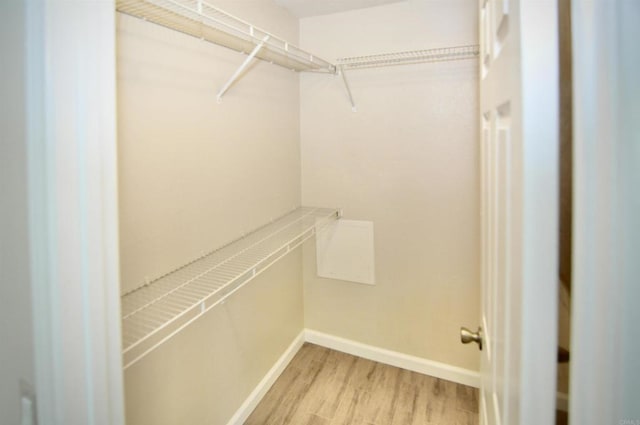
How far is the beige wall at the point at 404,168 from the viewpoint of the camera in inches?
76.5

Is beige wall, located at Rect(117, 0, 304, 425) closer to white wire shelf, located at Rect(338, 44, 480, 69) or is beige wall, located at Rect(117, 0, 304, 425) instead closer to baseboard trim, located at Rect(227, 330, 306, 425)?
baseboard trim, located at Rect(227, 330, 306, 425)

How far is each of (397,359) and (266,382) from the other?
890 millimetres

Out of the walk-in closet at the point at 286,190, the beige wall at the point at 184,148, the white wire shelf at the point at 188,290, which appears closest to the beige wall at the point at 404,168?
the walk-in closet at the point at 286,190

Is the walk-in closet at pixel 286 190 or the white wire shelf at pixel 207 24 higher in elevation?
the white wire shelf at pixel 207 24

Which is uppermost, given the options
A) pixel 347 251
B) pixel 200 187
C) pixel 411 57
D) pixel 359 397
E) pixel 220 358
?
pixel 411 57

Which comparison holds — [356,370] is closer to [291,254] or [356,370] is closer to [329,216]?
[291,254]

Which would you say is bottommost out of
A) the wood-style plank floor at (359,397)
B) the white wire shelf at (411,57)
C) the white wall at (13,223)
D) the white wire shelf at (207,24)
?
the wood-style plank floor at (359,397)

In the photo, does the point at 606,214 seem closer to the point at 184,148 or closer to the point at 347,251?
the point at 184,148

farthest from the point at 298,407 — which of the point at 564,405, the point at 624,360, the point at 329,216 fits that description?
the point at 624,360

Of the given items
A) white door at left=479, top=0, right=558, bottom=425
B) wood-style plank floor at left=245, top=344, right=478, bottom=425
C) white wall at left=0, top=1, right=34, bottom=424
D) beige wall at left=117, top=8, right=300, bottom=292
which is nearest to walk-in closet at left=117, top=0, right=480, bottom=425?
beige wall at left=117, top=8, right=300, bottom=292

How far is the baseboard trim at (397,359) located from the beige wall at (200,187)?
425 millimetres

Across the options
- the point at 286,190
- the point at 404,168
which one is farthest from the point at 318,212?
the point at 404,168

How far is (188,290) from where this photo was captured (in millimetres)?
1186

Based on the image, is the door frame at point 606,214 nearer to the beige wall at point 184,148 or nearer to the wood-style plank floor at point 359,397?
the beige wall at point 184,148
